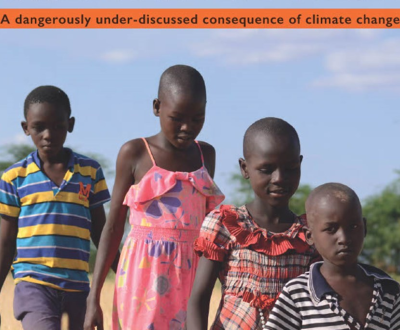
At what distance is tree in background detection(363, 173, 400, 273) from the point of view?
21.6 meters

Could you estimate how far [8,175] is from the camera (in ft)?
18.5

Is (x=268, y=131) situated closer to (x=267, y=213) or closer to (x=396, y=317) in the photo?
(x=267, y=213)

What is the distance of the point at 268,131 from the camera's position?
A: 399 cm

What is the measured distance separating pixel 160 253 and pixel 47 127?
125 centimetres

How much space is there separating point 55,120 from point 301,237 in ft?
7.20

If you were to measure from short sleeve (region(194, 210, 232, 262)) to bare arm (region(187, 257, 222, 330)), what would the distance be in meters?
0.03

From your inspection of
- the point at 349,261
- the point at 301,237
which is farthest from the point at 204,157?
the point at 349,261

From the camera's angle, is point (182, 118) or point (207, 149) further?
point (207, 149)

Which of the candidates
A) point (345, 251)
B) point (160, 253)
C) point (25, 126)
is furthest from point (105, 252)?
point (345, 251)

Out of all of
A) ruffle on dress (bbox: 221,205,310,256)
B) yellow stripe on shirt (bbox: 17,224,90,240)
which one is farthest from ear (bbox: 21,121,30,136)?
ruffle on dress (bbox: 221,205,310,256)

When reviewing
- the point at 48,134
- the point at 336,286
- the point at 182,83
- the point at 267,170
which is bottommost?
the point at 336,286

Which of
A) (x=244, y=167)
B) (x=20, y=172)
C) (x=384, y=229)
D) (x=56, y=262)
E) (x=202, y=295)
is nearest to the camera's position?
(x=202, y=295)

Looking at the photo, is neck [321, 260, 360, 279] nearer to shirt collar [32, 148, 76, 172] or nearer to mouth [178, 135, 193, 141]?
mouth [178, 135, 193, 141]

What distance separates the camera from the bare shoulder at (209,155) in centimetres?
518
